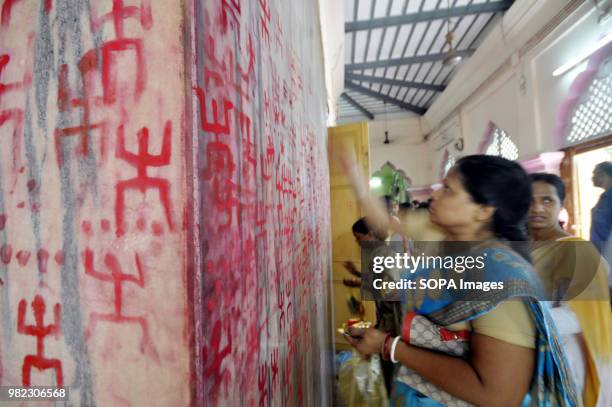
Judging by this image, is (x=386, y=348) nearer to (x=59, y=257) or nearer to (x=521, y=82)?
(x=59, y=257)

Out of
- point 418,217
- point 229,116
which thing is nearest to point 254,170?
point 229,116

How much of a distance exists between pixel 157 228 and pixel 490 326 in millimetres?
766

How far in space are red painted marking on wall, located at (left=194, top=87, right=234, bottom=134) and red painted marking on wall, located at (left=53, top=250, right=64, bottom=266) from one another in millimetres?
216

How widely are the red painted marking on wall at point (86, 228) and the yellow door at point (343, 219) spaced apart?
125 inches

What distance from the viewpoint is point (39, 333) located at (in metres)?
0.36

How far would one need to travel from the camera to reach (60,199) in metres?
0.36

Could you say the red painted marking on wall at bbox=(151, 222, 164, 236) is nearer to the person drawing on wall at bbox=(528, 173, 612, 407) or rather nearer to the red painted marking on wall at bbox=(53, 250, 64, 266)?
the red painted marking on wall at bbox=(53, 250, 64, 266)

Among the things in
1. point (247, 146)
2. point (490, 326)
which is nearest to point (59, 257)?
point (247, 146)

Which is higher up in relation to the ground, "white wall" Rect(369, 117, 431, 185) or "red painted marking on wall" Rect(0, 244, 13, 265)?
"white wall" Rect(369, 117, 431, 185)

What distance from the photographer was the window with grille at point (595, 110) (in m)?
3.36

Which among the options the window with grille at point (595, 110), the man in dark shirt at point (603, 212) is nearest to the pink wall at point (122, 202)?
the man in dark shirt at point (603, 212)

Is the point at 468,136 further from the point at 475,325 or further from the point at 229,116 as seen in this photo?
the point at 229,116

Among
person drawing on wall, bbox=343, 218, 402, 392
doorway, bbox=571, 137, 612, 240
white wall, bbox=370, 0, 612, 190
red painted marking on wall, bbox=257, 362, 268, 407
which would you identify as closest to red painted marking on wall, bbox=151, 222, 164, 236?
red painted marking on wall, bbox=257, 362, 268, 407

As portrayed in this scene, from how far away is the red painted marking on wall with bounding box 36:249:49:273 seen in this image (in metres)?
0.36
